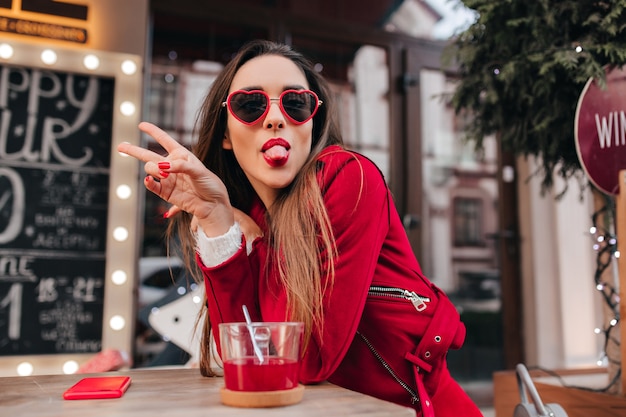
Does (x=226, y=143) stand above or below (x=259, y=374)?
above

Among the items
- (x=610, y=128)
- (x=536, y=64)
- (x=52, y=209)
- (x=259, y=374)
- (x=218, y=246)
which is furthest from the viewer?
(x=52, y=209)

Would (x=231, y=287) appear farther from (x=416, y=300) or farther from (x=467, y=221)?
(x=467, y=221)

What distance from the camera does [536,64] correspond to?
1.87 m

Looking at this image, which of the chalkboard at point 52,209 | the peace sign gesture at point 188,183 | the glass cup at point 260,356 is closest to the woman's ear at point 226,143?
the peace sign gesture at point 188,183

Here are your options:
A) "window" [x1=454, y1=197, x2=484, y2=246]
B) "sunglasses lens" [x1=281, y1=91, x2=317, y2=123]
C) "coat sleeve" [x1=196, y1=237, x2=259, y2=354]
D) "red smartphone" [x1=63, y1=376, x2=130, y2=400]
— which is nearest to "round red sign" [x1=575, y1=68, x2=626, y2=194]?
"sunglasses lens" [x1=281, y1=91, x2=317, y2=123]

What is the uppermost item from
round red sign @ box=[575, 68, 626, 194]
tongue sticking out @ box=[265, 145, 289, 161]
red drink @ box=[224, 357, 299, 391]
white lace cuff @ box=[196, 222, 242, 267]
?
round red sign @ box=[575, 68, 626, 194]

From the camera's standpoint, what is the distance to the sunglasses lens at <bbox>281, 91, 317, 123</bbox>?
1.06 meters

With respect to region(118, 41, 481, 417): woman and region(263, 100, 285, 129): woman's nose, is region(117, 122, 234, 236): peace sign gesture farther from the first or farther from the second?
region(263, 100, 285, 129): woman's nose

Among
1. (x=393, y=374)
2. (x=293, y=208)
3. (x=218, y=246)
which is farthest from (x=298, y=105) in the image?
(x=393, y=374)

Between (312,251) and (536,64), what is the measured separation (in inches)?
51.2

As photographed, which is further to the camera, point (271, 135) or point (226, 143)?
point (226, 143)

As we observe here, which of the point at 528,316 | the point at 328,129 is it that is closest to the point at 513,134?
the point at 328,129

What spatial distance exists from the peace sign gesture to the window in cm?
374

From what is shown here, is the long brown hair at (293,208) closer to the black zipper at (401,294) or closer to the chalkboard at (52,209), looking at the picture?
the black zipper at (401,294)
